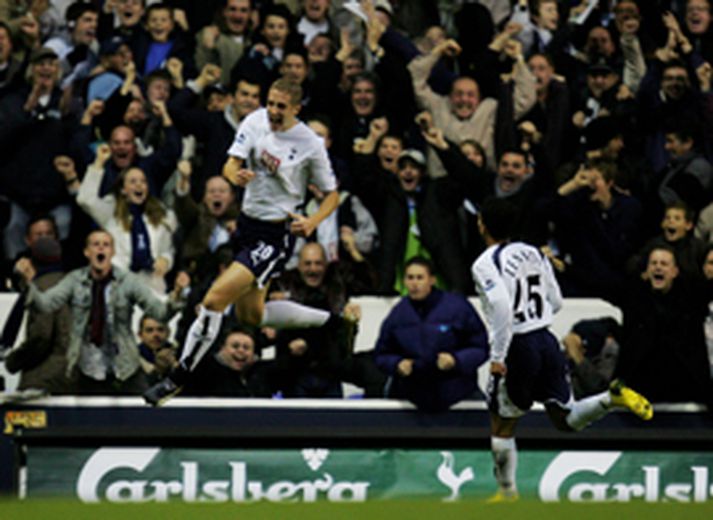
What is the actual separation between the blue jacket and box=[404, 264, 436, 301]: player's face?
0.04 meters

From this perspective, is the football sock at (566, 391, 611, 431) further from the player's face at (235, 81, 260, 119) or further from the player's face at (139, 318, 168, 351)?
the player's face at (235, 81, 260, 119)

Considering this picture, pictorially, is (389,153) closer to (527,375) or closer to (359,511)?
(527,375)

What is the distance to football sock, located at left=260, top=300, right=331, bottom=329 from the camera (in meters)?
11.0

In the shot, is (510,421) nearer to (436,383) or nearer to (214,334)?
(436,383)

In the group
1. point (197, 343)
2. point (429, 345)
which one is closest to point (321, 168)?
point (197, 343)

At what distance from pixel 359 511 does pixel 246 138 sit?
364 centimetres

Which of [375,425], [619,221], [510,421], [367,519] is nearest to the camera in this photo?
[367,519]

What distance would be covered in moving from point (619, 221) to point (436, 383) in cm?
226

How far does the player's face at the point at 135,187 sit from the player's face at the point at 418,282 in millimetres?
2543

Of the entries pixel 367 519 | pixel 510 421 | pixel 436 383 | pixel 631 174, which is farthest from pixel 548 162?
pixel 367 519

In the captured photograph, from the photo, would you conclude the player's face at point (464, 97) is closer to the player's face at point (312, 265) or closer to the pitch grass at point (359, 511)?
the player's face at point (312, 265)

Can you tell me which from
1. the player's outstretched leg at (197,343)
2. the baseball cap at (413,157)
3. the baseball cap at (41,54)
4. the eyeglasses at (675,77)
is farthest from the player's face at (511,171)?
the baseball cap at (41,54)

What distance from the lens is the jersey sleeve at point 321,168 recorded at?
10.8m

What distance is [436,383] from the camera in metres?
11.4
